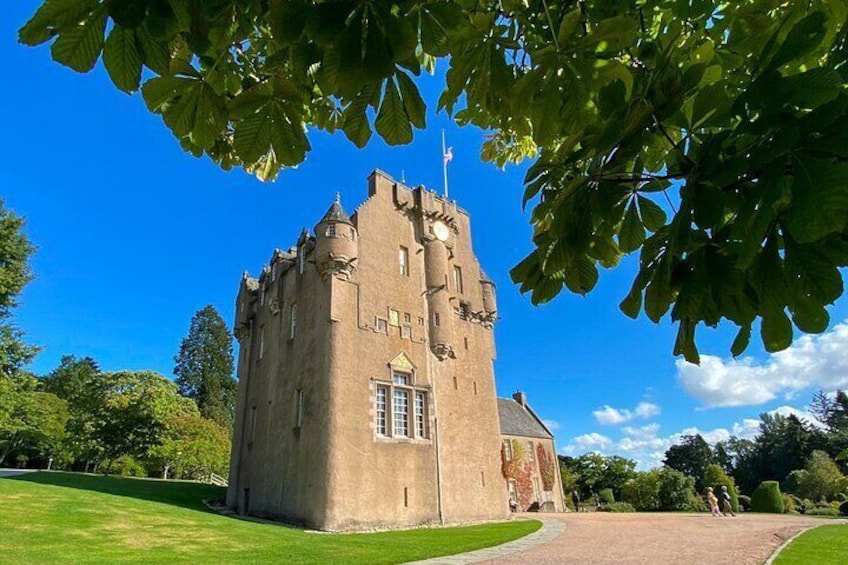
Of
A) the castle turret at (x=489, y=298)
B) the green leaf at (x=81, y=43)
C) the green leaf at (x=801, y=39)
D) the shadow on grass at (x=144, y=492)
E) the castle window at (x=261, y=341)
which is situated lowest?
the shadow on grass at (x=144, y=492)

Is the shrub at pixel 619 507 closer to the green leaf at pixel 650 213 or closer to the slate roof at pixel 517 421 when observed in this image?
the slate roof at pixel 517 421

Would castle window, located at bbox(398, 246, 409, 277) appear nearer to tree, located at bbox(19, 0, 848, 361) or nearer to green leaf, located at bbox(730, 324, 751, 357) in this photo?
tree, located at bbox(19, 0, 848, 361)

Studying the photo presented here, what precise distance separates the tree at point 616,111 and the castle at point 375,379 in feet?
60.2

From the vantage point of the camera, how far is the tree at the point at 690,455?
67.8 metres

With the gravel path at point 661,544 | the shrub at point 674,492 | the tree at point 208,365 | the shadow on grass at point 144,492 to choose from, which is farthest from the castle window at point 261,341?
the tree at point 208,365

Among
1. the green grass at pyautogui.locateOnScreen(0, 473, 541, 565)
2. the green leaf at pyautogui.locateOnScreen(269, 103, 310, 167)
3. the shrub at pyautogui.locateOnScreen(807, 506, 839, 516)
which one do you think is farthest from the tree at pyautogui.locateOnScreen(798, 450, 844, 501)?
the green leaf at pyautogui.locateOnScreen(269, 103, 310, 167)

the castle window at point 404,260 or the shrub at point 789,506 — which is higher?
the castle window at point 404,260

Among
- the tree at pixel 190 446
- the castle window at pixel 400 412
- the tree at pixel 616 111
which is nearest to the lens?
the tree at pixel 616 111

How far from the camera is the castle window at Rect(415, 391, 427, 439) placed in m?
22.0

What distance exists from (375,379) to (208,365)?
183ft

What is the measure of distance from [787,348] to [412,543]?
15.0 m

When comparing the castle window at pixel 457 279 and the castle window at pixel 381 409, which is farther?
the castle window at pixel 457 279

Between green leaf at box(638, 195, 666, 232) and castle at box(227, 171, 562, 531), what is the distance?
18.4 m

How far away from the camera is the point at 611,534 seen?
1736 cm
